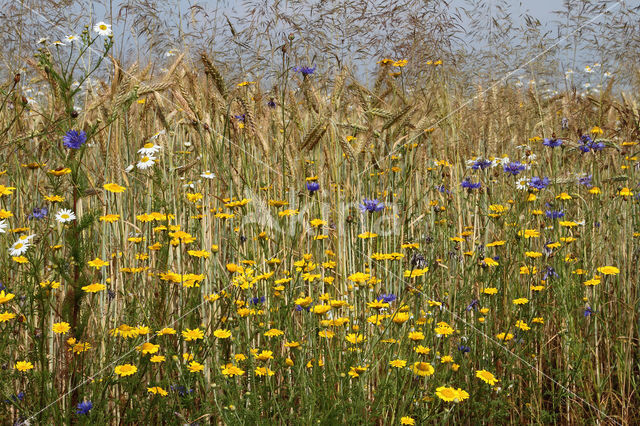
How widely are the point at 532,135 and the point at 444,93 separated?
1.48 m

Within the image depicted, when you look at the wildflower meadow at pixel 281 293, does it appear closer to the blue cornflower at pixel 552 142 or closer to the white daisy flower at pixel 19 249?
the white daisy flower at pixel 19 249

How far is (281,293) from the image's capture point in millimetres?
2059

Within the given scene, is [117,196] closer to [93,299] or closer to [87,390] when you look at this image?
[93,299]

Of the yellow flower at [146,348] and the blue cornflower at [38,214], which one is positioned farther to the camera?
the blue cornflower at [38,214]

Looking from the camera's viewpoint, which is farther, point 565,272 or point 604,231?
point 604,231

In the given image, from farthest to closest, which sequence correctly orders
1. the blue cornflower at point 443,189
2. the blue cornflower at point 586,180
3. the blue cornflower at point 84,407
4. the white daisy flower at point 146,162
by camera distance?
the blue cornflower at point 443,189 → the blue cornflower at point 586,180 → the white daisy flower at point 146,162 → the blue cornflower at point 84,407

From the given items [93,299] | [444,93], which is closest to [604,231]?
[444,93]

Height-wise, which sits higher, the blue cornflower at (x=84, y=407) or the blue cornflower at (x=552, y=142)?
the blue cornflower at (x=552, y=142)

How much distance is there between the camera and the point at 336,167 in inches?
94.7

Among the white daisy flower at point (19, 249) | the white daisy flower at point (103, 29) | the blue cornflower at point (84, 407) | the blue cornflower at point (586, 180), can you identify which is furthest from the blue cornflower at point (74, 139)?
the blue cornflower at point (586, 180)

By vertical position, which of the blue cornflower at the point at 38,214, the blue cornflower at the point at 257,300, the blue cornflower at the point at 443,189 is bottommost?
the blue cornflower at the point at 257,300

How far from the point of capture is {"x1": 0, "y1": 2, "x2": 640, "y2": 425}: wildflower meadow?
1.64 m

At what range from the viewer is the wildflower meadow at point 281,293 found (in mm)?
1640

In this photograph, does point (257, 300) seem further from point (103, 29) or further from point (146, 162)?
point (103, 29)
